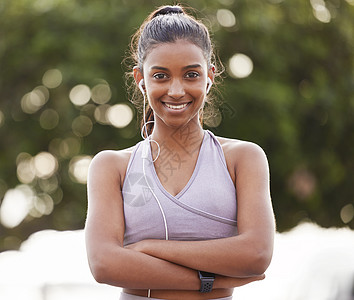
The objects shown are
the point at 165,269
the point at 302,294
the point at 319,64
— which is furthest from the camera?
the point at 319,64

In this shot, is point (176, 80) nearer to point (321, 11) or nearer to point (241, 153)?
point (241, 153)

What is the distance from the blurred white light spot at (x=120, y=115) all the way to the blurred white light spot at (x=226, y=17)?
2084mm

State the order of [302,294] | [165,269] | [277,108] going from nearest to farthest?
1. [165,269]
2. [302,294]
3. [277,108]

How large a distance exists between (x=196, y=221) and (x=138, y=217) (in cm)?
21

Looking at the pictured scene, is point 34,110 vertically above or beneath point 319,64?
beneath

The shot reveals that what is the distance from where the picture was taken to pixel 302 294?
193 inches

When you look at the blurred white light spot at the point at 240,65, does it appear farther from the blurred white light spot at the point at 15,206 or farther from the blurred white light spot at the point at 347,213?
the blurred white light spot at the point at 15,206

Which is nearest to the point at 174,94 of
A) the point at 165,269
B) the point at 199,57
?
the point at 199,57

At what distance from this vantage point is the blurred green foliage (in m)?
10.8

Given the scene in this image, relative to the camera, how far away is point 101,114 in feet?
37.5

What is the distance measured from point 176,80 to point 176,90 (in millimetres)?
44

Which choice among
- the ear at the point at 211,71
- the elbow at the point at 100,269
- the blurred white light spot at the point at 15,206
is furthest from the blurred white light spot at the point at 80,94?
the elbow at the point at 100,269

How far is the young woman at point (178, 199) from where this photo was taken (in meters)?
2.41

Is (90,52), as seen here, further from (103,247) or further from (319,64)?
(103,247)
